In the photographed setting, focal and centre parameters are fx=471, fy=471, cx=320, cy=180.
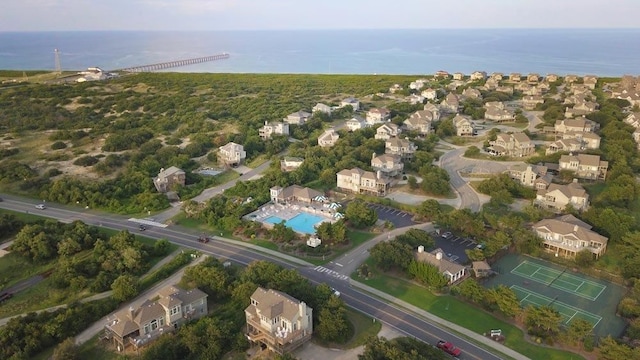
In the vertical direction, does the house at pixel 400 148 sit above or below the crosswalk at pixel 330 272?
above

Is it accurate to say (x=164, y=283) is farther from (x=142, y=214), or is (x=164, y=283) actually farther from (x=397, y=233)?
(x=397, y=233)

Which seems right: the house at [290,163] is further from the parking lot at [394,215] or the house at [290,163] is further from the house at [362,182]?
the parking lot at [394,215]

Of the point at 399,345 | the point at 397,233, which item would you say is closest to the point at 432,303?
the point at 399,345

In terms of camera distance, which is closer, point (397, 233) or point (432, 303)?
point (432, 303)

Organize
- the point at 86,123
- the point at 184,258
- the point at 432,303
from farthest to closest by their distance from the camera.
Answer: the point at 86,123 < the point at 184,258 < the point at 432,303

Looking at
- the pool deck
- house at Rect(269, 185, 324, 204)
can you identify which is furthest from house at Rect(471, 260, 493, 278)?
house at Rect(269, 185, 324, 204)

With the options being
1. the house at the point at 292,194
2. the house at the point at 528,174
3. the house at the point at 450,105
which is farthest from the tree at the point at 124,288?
the house at the point at 450,105

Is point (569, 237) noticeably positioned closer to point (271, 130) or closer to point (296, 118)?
point (271, 130)
